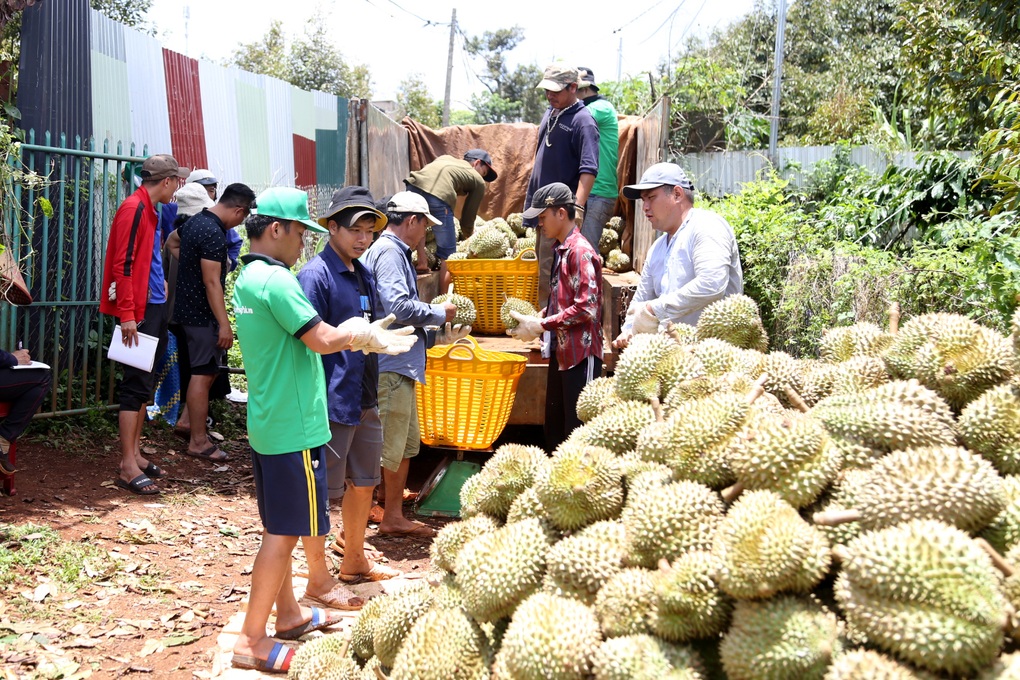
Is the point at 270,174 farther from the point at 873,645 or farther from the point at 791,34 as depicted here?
the point at 791,34

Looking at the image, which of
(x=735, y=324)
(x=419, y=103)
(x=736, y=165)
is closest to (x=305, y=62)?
(x=419, y=103)

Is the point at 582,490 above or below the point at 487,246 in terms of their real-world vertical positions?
below

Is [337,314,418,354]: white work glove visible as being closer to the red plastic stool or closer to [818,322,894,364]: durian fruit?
[818,322,894,364]: durian fruit

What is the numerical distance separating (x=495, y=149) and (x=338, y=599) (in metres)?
7.05

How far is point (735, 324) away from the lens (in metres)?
3.19

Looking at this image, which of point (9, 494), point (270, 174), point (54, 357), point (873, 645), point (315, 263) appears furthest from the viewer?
point (270, 174)

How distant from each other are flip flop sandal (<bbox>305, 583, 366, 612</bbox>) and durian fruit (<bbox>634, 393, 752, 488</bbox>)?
2423mm

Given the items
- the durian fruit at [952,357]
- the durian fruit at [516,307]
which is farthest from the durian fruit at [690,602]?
the durian fruit at [516,307]

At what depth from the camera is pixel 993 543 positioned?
1866mm

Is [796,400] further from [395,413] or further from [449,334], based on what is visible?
[449,334]

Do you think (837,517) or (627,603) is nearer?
(837,517)

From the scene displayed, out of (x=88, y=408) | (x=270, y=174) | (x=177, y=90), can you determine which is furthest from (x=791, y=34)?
(x=88, y=408)

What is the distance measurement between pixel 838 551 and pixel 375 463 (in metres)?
3.09

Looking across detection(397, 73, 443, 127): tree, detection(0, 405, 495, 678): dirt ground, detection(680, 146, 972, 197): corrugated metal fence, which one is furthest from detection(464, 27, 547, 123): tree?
detection(0, 405, 495, 678): dirt ground
